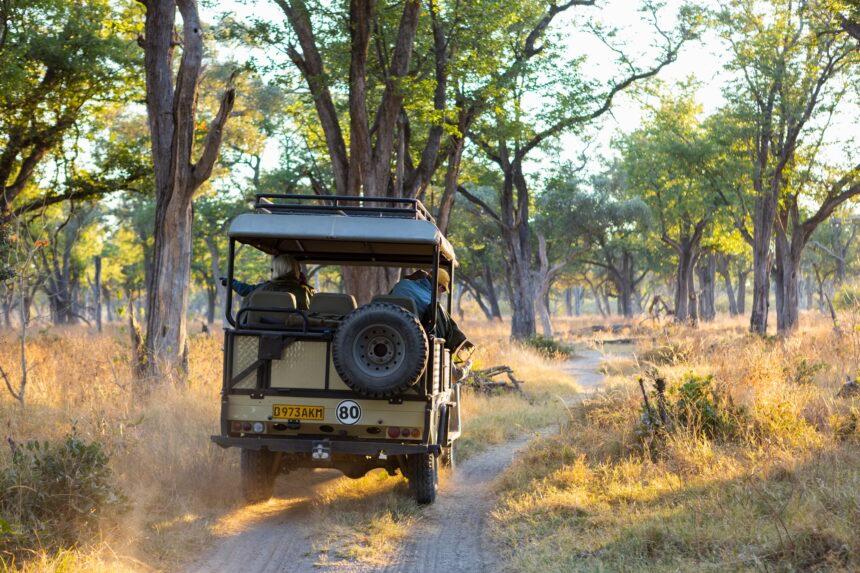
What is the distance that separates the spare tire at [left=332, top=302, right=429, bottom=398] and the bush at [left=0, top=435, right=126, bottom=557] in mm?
2015

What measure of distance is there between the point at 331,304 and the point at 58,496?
3.12 meters

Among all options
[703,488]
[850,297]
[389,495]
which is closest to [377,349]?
[389,495]

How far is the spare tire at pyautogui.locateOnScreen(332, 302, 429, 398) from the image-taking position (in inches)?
288

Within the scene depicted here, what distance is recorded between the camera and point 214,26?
57.8ft

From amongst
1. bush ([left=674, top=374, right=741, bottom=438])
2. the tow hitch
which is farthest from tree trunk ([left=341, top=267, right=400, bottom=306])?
the tow hitch

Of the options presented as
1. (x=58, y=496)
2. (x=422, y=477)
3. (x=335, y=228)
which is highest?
(x=335, y=228)

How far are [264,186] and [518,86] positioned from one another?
14.3 metres

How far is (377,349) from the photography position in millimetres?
7438

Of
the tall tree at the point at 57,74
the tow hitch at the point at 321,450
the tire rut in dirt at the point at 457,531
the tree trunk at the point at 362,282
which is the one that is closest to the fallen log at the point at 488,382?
the tree trunk at the point at 362,282

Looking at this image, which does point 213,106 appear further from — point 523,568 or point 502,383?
point 523,568

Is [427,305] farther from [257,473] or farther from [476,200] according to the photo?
[476,200]

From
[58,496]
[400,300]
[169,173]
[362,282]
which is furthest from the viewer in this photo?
[362,282]

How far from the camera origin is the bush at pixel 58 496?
5.91m

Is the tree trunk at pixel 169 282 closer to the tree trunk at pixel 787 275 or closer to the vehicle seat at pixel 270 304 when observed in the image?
the vehicle seat at pixel 270 304
